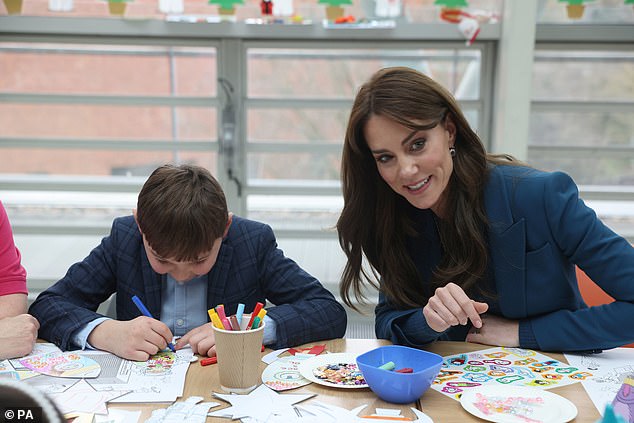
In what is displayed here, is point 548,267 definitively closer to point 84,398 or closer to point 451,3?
point 84,398

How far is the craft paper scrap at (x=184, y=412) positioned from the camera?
3.63 feet

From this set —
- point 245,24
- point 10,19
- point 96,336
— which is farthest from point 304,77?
point 96,336

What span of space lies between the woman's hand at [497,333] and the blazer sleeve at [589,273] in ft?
0.15

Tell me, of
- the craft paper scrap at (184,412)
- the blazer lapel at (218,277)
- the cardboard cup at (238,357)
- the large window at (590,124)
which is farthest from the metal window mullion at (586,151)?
the craft paper scrap at (184,412)

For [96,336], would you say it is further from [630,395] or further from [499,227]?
[630,395]

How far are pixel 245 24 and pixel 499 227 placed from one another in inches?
79.5

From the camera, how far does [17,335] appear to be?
1.43 metres

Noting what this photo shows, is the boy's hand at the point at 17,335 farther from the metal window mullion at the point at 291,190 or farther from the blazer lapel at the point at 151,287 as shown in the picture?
the metal window mullion at the point at 291,190

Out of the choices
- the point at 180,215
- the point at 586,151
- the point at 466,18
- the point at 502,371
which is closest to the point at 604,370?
the point at 502,371

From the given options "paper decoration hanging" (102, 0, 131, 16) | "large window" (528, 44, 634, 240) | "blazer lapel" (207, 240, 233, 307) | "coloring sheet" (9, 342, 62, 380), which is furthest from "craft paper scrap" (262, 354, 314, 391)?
"large window" (528, 44, 634, 240)

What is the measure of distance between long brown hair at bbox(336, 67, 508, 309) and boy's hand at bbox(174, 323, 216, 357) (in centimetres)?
38

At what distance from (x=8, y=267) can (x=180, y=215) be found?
514 millimetres

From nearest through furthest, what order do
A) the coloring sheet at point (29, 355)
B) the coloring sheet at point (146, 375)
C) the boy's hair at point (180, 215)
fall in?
the coloring sheet at point (146, 375)
the coloring sheet at point (29, 355)
the boy's hair at point (180, 215)

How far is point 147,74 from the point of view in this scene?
3.41m
